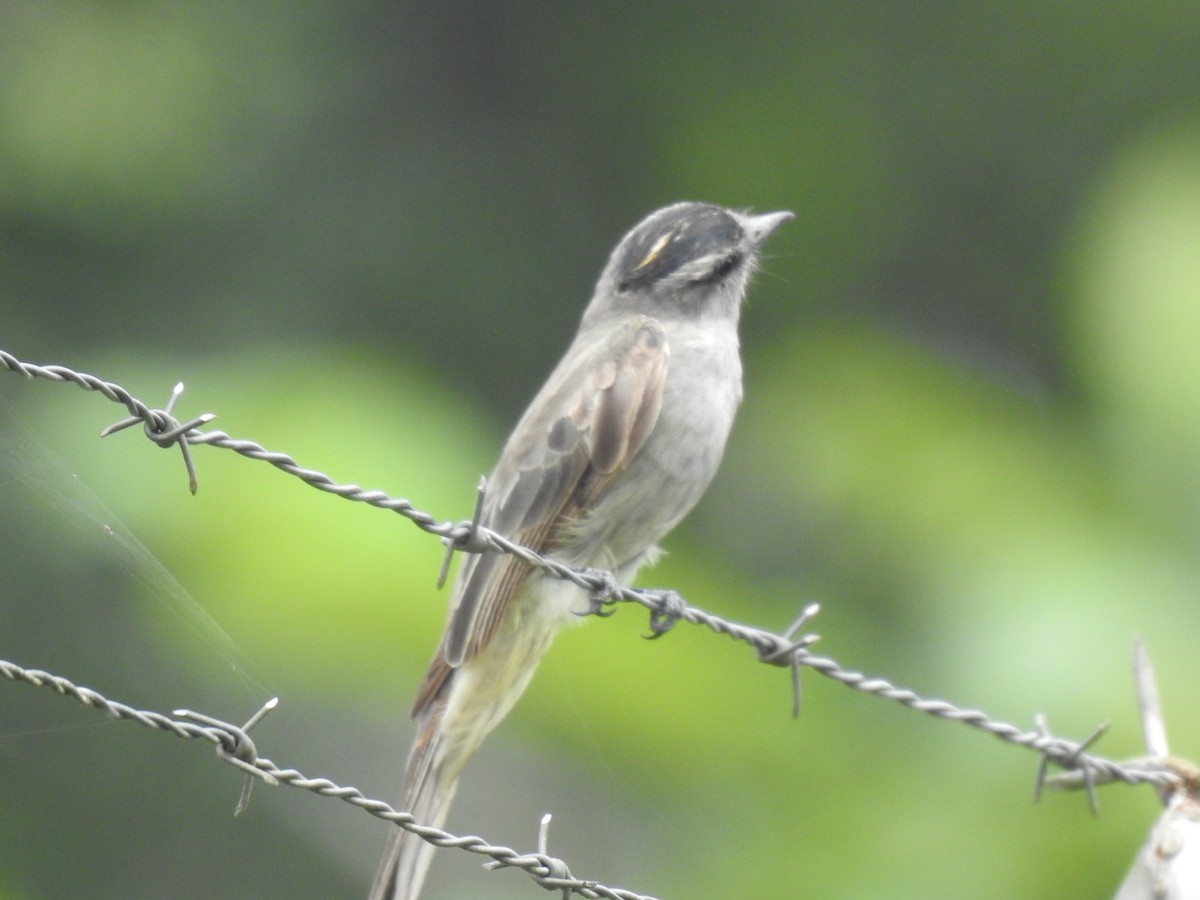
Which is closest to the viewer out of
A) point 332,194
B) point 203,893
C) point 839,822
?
point 839,822

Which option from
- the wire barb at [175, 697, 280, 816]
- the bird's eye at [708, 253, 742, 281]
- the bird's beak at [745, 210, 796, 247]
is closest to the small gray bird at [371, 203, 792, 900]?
the bird's eye at [708, 253, 742, 281]

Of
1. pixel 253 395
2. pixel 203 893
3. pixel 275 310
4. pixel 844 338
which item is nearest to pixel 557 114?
pixel 275 310

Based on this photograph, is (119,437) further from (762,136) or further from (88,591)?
(762,136)

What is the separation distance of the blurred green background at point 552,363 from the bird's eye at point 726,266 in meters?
1.93

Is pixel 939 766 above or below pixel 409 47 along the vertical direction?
below

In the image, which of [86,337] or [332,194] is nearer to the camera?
[86,337]

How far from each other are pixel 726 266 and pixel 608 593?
1.76 meters

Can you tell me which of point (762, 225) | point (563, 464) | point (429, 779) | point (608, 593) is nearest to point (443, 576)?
point (608, 593)


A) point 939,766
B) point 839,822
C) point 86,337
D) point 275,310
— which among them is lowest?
point 839,822

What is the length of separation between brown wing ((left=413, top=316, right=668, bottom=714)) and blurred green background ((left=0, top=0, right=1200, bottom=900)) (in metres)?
0.97

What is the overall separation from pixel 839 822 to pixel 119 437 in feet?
13.2

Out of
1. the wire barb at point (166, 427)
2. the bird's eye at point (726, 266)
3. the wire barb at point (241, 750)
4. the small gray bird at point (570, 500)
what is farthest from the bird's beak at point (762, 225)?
the wire barb at point (241, 750)

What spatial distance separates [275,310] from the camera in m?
11.9

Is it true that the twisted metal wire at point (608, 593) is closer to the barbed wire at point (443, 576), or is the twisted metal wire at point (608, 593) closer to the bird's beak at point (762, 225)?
the barbed wire at point (443, 576)
